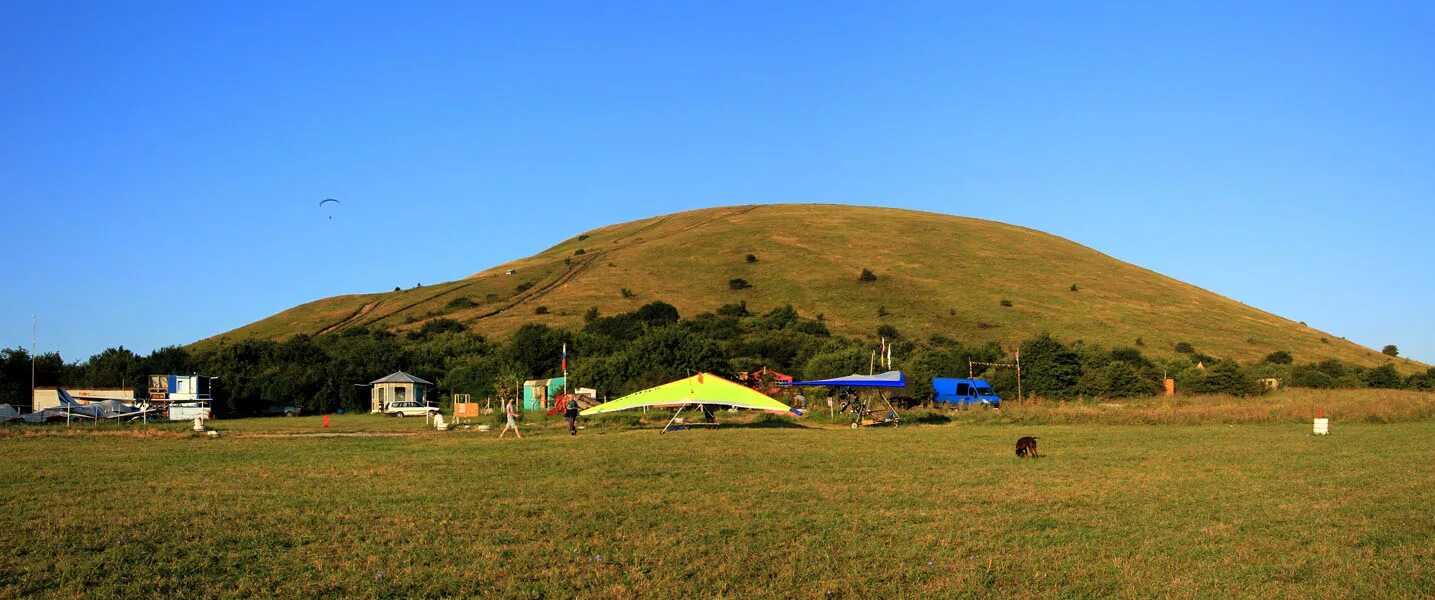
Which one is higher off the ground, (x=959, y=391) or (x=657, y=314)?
(x=657, y=314)

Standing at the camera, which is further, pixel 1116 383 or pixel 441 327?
pixel 441 327

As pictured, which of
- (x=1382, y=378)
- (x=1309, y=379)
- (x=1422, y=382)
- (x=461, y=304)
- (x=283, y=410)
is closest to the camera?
(x=283, y=410)

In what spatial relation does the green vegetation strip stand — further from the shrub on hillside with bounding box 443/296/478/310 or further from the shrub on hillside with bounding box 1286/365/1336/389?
the shrub on hillside with bounding box 443/296/478/310

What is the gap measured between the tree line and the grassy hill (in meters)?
6.29

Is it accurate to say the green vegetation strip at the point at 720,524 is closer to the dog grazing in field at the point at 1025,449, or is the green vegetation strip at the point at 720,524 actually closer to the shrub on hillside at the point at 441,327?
the dog grazing in field at the point at 1025,449

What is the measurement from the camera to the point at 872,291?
107 m

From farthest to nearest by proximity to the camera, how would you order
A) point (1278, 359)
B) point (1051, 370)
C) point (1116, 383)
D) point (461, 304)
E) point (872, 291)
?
point (461, 304), point (872, 291), point (1278, 359), point (1051, 370), point (1116, 383)

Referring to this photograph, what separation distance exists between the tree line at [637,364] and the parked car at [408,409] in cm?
450

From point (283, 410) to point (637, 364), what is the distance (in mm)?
22060

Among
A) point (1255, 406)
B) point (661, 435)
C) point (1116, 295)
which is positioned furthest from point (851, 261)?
point (661, 435)

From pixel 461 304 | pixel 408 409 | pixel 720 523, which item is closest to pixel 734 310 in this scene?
pixel 461 304

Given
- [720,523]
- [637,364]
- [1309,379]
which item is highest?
[637,364]

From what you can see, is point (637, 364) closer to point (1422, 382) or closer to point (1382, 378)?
point (1422, 382)

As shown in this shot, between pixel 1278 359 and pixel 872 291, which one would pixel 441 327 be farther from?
pixel 1278 359
